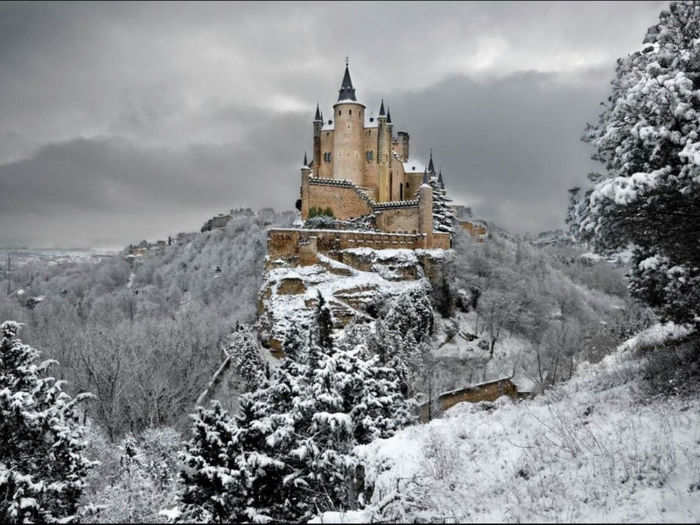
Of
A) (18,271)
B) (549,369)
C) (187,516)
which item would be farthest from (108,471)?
(18,271)

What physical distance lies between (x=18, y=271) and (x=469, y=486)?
8174cm

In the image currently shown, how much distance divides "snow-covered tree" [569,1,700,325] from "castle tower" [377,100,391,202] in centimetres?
3733

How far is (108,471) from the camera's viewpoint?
1881 cm

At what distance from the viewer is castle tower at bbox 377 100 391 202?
46750 mm

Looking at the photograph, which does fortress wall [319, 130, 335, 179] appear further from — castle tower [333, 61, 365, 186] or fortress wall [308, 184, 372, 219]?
fortress wall [308, 184, 372, 219]

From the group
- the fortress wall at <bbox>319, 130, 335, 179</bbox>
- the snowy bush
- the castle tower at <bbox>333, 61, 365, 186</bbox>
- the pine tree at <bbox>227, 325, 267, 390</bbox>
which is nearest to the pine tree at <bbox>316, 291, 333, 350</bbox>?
the pine tree at <bbox>227, 325, 267, 390</bbox>

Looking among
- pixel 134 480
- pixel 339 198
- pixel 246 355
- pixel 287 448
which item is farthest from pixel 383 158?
pixel 287 448

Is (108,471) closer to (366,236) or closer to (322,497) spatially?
(322,497)

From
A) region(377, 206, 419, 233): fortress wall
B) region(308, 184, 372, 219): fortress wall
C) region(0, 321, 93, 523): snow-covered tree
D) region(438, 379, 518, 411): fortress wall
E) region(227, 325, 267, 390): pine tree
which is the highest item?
region(308, 184, 372, 219): fortress wall

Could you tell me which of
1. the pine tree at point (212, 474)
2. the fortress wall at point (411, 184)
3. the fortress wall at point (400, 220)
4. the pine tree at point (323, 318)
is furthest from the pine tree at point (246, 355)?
the fortress wall at point (411, 184)

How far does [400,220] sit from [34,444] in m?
33.0

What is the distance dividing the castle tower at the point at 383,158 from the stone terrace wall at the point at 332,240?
7.67m

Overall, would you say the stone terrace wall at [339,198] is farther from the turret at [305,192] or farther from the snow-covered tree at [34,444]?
the snow-covered tree at [34,444]

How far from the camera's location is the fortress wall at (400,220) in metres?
41.3
